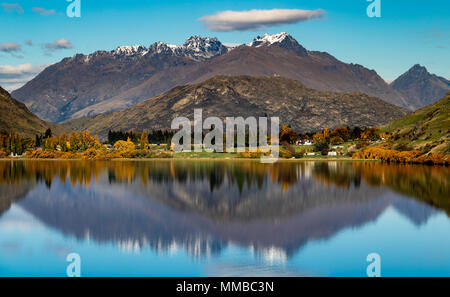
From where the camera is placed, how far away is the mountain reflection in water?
40469 mm

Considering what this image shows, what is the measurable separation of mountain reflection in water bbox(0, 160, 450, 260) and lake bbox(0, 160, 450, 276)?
0.12 m

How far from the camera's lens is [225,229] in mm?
44656

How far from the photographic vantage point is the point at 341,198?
213ft

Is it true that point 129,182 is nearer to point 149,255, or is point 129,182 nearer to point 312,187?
point 312,187

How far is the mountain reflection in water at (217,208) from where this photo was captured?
4047cm

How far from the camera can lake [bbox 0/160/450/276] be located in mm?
32094

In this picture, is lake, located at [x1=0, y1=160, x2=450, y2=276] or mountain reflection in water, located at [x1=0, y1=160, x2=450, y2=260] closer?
lake, located at [x1=0, y1=160, x2=450, y2=276]

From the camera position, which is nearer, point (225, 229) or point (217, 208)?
point (225, 229)

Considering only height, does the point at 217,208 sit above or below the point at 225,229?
above

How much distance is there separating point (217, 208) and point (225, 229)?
1232 centimetres

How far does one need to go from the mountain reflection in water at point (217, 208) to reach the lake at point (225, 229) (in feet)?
0.39

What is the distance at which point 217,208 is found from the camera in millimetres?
56938

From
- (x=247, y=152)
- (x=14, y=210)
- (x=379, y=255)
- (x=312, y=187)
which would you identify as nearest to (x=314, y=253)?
(x=379, y=255)
